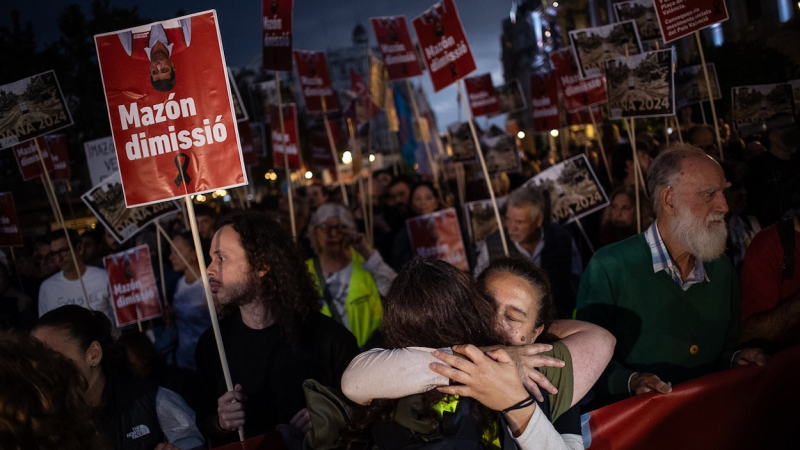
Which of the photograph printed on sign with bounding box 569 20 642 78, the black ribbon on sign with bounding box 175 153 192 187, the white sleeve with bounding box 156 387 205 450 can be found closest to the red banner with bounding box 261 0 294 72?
the photograph printed on sign with bounding box 569 20 642 78

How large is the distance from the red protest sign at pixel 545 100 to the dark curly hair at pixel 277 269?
9.06 m

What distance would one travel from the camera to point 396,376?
1875 millimetres

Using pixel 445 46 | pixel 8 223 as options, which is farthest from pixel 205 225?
pixel 445 46

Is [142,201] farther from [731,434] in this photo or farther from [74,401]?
[731,434]

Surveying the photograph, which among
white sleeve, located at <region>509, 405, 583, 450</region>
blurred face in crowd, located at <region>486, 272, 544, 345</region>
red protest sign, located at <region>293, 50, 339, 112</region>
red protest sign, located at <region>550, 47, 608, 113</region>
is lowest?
white sleeve, located at <region>509, 405, 583, 450</region>

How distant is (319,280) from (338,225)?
18.3 inches

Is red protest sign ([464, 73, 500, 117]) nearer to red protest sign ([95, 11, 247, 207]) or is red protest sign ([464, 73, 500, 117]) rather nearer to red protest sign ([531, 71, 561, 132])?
red protest sign ([531, 71, 561, 132])

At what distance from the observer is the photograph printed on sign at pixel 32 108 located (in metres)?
6.32

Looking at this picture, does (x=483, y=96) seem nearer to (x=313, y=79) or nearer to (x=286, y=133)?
(x=313, y=79)

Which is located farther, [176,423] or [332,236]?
[332,236]

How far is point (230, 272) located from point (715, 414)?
90.4 inches

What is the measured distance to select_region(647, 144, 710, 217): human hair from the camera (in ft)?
11.4

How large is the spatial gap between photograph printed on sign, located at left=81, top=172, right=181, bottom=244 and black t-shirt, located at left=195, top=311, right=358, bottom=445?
10.6 feet

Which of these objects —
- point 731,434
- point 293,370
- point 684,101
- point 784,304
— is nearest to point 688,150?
point 784,304
